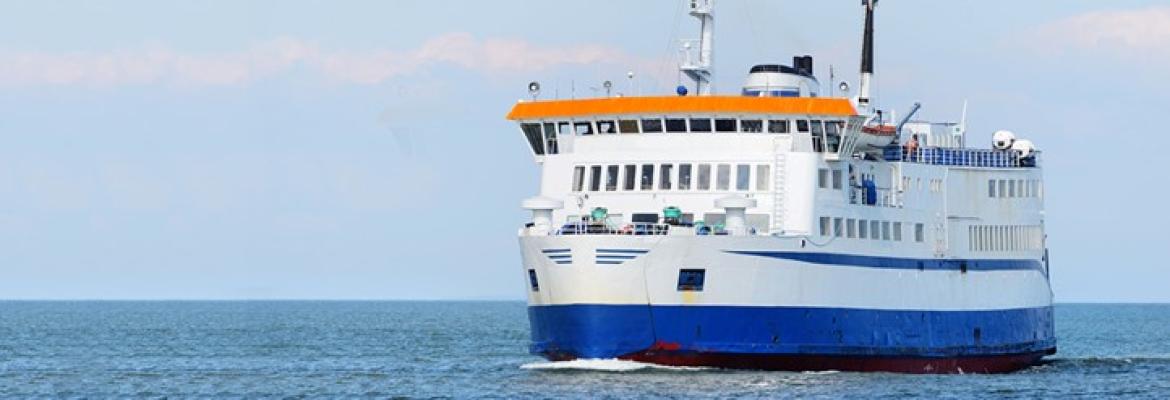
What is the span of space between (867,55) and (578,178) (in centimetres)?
1166

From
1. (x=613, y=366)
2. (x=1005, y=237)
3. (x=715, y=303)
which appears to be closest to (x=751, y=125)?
(x=715, y=303)

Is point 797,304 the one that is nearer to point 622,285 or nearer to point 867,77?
point 622,285

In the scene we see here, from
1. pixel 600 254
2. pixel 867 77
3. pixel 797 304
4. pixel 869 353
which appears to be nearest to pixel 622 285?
pixel 600 254

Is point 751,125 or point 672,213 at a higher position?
point 751,125

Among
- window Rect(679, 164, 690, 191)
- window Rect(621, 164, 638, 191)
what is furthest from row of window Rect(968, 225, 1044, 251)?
window Rect(621, 164, 638, 191)

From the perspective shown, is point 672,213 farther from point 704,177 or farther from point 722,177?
point 722,177

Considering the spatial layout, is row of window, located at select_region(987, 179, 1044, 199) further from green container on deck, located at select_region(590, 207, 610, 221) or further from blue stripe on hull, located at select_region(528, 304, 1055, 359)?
green container on deck, located at select_region(590, 207, 610, 221)

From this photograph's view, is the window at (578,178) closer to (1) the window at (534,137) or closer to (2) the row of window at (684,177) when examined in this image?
(2) the row of window at (684,177)

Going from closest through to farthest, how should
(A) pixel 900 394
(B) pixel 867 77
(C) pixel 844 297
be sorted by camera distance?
(A) pixel 900 394 < (C) pixel 844 297 < (B) pixel 867 77

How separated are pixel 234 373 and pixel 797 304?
16.7 meters

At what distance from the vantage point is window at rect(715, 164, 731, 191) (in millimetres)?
48000

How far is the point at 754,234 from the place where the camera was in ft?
151

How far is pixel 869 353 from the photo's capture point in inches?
1954

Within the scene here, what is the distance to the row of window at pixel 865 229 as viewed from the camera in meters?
48.5
